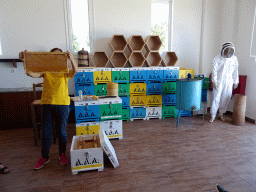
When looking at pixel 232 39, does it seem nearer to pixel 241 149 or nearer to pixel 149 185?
pixel 241 149

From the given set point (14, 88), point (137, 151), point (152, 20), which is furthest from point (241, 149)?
point (14, 88)

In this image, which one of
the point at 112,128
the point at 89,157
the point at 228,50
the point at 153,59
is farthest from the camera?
the point at 153,59

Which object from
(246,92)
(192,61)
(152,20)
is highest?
(152,20)

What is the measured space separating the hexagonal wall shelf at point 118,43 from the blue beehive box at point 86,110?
175 cm

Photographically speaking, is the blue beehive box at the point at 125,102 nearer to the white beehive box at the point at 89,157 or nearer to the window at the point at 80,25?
the window at the point at 80,25

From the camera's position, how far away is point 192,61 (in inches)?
184

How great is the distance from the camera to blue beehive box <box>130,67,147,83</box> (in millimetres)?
3900

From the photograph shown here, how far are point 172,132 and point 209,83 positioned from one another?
184cm

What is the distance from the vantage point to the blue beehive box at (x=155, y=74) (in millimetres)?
3949

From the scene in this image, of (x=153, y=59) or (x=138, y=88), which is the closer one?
(x=138, y=88)

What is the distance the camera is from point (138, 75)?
12.9 ft

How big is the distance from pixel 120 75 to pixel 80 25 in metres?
1.49

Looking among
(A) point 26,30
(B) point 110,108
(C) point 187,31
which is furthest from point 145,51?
(A) point 26,30

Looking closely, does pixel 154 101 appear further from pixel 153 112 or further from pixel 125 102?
pixel 125 102
